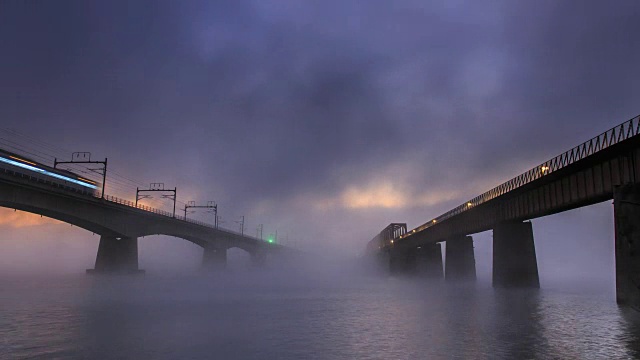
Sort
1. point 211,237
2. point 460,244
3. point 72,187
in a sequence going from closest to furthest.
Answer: point 72,187
point 460,244
point 211,237

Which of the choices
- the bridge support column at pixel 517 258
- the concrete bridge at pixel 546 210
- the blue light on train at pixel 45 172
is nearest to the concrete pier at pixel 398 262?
the concrete bridge at pixel 546 210

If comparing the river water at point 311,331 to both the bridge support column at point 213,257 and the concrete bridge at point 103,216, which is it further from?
the bridge support column at point 213,257

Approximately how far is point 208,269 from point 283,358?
126 m

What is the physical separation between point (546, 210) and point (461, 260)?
4261cm

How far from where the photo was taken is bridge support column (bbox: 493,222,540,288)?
197 ft

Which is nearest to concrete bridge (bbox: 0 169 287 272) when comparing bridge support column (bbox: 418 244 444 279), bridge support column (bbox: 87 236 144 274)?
bridge support column (bbox: 87 236 144 274)

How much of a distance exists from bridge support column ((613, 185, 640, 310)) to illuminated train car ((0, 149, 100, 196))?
62934 mm

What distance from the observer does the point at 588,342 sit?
23.3 m

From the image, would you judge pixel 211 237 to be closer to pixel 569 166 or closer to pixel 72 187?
pixel 72 187

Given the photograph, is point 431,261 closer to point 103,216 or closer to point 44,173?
point 103,216

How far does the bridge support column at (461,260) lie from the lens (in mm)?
90750

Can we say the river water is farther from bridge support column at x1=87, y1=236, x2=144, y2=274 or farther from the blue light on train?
bridge support column at x1=87, y1=236, x2=144, y2=274

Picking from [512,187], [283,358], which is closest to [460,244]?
[512,187]

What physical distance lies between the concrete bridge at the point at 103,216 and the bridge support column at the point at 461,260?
60.3 m
